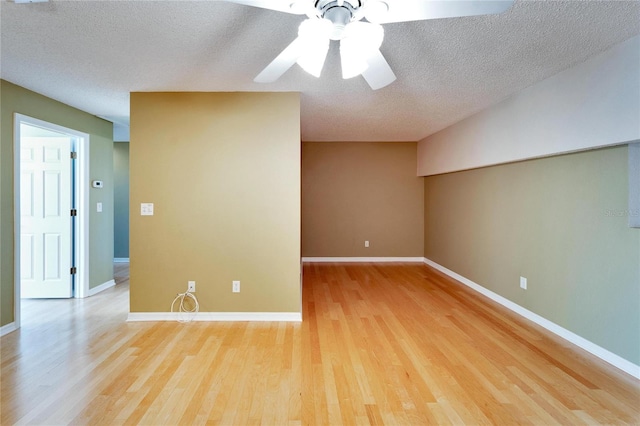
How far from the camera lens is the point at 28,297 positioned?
4.36m

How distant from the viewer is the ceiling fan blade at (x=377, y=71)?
69.8 inches

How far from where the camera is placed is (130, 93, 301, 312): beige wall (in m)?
3.51

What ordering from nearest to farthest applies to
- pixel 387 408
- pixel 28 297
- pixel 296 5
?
pixel 296 5 → pixel 387 408 → pixel 28 297

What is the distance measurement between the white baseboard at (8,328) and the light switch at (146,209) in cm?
151

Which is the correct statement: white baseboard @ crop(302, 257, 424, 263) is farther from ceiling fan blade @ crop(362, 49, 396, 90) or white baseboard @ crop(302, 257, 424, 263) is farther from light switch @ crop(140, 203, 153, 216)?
ceiling fan blade @ crop(362, 49, 396, 90)

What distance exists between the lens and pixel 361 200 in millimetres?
6734

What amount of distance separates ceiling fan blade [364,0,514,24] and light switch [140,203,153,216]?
2.90 metres

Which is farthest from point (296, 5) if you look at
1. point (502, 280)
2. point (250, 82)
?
point (502, 280)

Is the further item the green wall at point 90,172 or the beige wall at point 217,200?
the beige wall at point 217,200

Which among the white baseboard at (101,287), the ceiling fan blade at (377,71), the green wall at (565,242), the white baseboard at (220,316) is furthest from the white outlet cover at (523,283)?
the white baseboard at (101,287)

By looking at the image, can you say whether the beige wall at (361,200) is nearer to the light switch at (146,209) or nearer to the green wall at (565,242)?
the green wall at (565,242)

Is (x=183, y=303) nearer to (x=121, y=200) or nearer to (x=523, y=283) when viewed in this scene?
(x=523, y=283)

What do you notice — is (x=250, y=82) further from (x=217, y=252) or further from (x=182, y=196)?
(x=217, y=252)

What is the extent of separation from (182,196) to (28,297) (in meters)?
2.70
